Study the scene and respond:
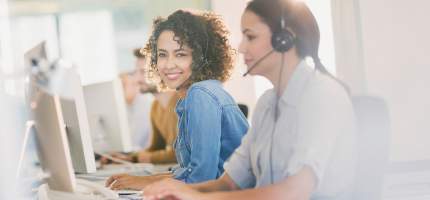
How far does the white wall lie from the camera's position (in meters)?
1.20

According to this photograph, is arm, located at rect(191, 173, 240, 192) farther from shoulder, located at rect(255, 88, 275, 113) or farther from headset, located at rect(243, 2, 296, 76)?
headset, located at rect(243, 2, 296, 76)

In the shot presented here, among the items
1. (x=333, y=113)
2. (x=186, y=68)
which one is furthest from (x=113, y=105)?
(x=333, y=113)

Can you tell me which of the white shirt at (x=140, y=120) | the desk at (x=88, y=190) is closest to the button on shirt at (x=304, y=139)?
the desk at (x=88, y=190)

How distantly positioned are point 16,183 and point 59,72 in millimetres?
263

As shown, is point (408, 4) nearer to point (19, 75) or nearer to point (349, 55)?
point (349, 55)

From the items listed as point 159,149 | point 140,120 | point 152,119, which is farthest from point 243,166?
point 140,120

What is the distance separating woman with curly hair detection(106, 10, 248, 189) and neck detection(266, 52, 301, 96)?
0.34 feet

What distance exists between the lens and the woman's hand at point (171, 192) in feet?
3.33

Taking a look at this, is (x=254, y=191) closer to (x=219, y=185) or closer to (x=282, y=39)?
(x=219, y=185)

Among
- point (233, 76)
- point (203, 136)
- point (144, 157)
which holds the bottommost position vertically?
point (144, 157)

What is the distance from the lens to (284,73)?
1.04 meters

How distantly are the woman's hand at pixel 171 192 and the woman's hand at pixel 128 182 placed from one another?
17cm

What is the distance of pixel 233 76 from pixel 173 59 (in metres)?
0.12

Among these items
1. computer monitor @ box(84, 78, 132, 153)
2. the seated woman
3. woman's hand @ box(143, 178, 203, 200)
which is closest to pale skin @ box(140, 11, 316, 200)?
woman's hand @ box(143, 178, 203, 200)
